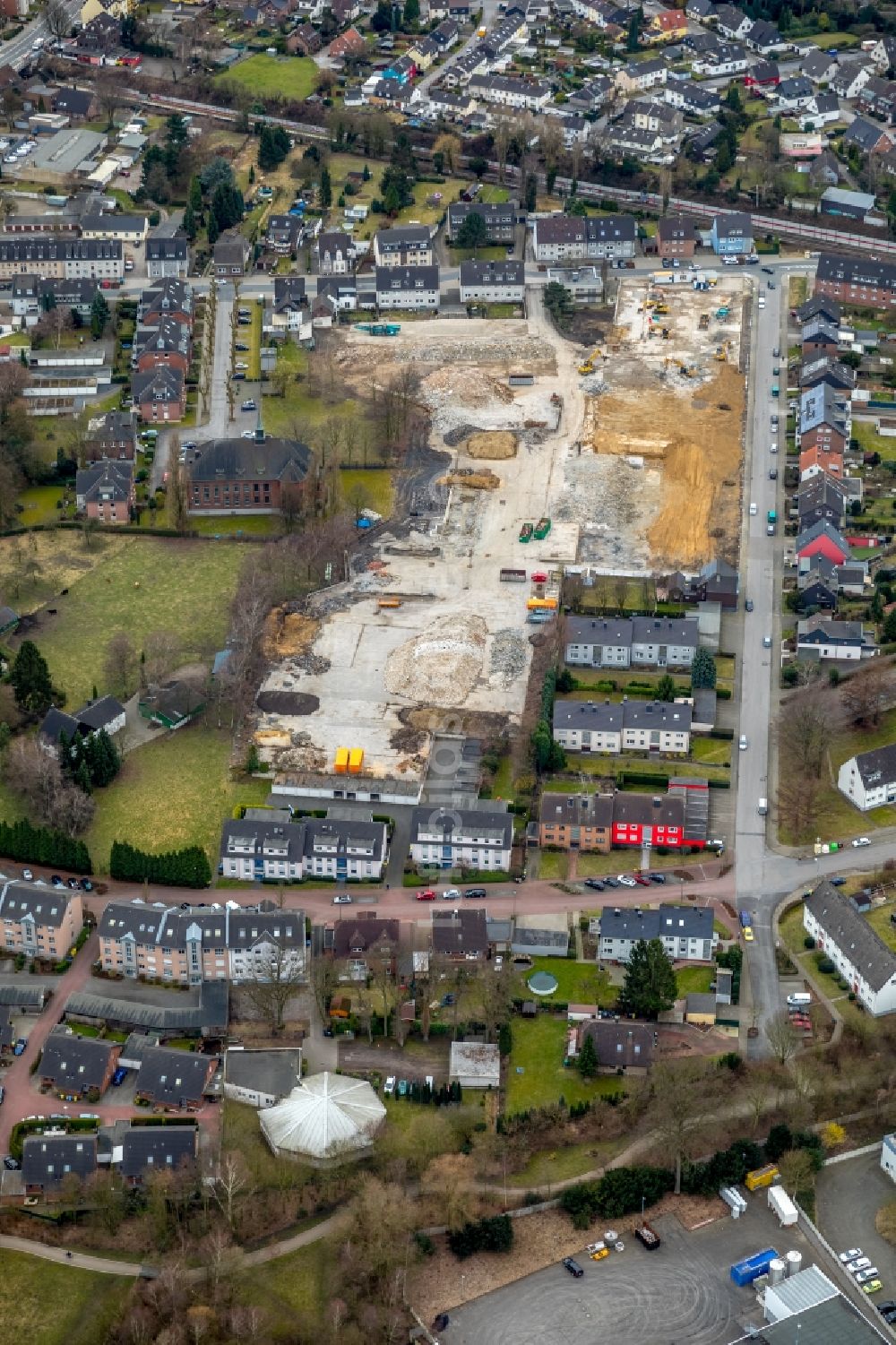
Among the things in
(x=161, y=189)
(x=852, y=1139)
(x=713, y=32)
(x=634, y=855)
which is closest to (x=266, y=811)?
(x=634, y=855)

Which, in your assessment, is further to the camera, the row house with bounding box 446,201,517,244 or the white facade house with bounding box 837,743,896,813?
the row house with bounding box 446,201,517,244

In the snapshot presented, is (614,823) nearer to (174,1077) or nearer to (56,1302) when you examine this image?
(174,1077)

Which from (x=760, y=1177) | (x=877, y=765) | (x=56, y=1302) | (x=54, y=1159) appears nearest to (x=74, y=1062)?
(x=54, y=1159)

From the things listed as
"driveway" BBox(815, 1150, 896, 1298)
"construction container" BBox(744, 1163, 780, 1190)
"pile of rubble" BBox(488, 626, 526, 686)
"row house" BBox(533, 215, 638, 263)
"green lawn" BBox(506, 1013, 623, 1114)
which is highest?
"row house" BBox(533, 215, 638, 263)

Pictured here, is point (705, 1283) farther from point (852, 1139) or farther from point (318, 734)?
point (318, 734)

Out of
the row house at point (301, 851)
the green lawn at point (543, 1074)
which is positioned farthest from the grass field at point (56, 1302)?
the row house at point (301, 851)

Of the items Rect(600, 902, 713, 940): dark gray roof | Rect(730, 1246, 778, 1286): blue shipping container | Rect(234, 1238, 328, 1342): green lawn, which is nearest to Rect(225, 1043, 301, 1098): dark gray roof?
Rect(234, 1238, 328, 1342): green lawn

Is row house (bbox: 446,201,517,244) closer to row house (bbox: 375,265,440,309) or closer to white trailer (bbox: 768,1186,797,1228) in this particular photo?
row house (bbox: 375,265,440,309)
